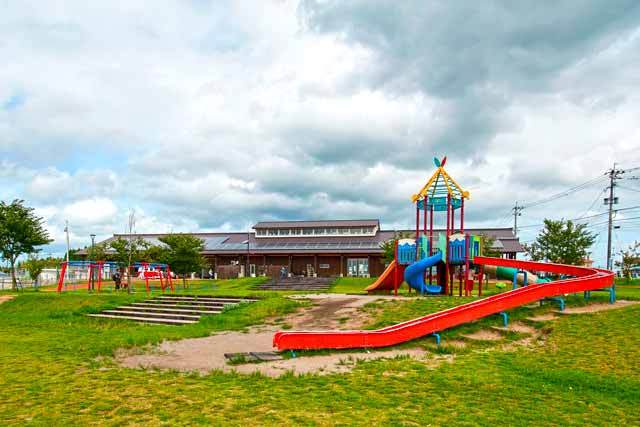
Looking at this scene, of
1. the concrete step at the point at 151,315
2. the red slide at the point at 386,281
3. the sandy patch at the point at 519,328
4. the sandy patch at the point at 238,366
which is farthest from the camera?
the red slide at the point at 386,281

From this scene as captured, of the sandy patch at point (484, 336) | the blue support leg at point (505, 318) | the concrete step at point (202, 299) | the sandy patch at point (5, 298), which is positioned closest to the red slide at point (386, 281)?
the concrete step at point (202, 299)

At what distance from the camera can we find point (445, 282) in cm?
2373

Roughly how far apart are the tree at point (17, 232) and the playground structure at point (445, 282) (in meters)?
24.7

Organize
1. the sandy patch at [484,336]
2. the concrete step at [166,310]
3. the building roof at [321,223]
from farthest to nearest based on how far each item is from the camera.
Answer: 1. the building roof at [321,223]
2. the concrete step at [166,310]
3. the sandy patch at [484,336]

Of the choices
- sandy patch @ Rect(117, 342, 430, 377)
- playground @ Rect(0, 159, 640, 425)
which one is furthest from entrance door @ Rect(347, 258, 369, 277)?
sandy patch @ Rect(117, 342, 430, 377)

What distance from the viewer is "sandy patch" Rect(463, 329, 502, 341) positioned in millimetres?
11555

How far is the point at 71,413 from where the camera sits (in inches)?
244

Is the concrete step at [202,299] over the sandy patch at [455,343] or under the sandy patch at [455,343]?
under

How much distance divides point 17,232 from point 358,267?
30.3 m

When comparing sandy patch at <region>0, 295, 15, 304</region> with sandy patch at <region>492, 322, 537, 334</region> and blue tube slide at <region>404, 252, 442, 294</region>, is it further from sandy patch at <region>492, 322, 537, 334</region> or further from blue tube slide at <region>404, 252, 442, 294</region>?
sandy patch at <region>492, 322, 537, 334</region>

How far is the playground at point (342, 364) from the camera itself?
20.6 feet

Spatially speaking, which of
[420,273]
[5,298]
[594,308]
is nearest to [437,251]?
[420,273]

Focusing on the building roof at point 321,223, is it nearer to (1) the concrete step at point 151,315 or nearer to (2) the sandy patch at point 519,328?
(1) the concrete step at point 151,315

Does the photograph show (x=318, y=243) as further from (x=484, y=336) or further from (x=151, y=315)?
(x=484, y=336)
